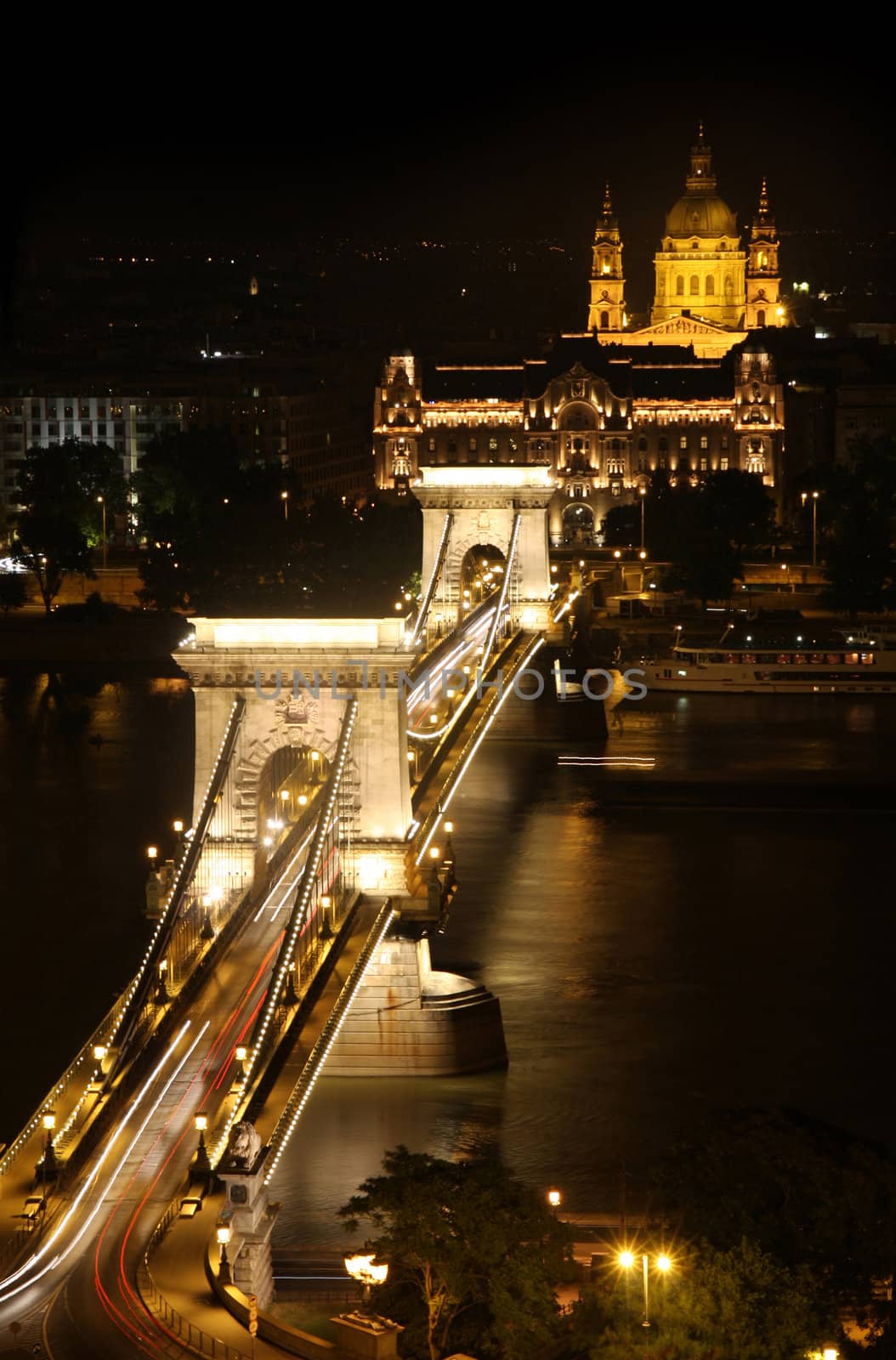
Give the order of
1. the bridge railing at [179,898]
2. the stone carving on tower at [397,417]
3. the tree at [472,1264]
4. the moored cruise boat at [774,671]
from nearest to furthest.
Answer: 1. the tree at [472,1264]
2. the bridge railing at [179,898]
3. the moored cruise boat at [774,671]
4. the stone carving on tower at [397,417]

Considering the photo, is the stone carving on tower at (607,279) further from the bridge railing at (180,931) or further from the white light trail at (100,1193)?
the white light trail at (100,1193)

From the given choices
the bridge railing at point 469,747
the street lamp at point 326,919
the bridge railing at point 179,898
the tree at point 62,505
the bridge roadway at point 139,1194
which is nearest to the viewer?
the bridge roadway at point 139,1194

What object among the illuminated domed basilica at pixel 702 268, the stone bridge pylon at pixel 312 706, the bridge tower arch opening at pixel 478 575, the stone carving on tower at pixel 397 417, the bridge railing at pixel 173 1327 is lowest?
the bridge railing at pixel 173 1327

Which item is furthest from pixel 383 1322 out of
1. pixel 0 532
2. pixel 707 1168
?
pixel 0 532

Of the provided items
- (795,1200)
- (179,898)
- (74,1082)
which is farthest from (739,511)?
(795,1200)

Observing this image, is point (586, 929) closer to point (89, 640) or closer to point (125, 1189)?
point (125, 1189)

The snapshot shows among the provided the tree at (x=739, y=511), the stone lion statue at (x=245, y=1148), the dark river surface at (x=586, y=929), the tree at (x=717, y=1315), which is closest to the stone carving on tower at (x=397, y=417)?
the tree at (x=739, y=511)

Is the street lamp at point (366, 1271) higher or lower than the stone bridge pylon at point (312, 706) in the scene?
lower
